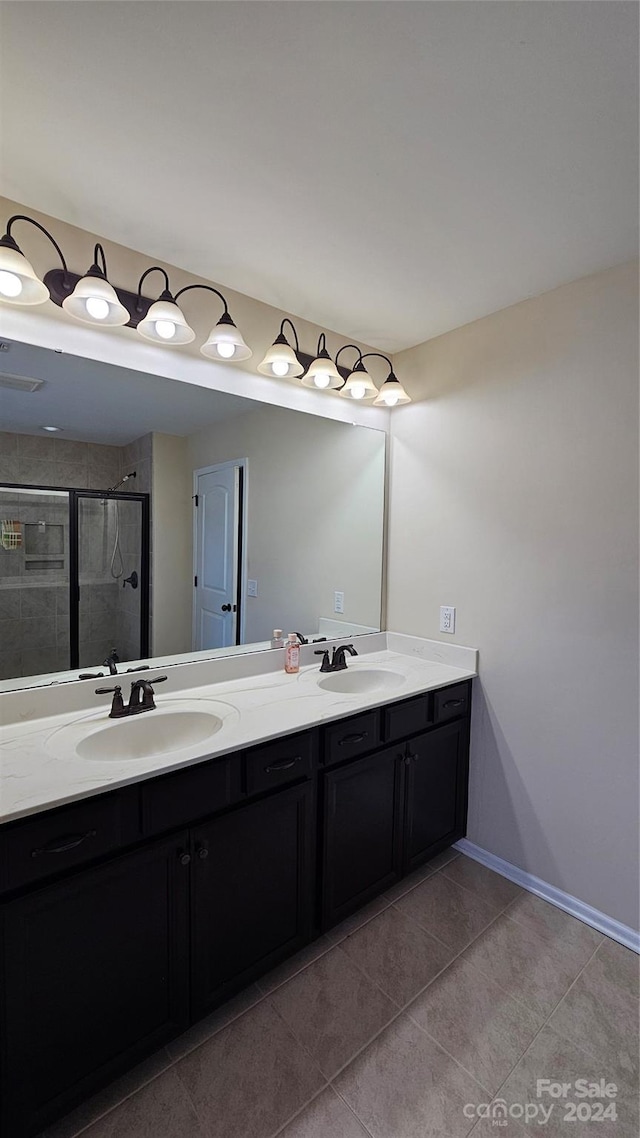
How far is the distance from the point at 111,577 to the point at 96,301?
2.92 ft

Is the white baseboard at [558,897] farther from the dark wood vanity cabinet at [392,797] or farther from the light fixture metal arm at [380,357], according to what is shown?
the light fixture metal arm at [380,357]

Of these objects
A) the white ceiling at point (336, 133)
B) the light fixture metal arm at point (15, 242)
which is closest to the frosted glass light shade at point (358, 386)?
the white ceiling at point (336, 133)

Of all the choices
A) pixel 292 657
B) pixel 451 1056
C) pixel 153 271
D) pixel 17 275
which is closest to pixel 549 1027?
pixel 451 1056

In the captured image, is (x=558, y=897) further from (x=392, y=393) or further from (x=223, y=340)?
(x=223, y=340)

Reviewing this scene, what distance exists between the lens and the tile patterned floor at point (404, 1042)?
1.18 m

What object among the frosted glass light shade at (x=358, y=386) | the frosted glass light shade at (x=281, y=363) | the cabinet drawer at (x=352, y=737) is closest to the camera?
the cabinet drawer at (x=352, y=737)

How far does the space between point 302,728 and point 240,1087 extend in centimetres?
91

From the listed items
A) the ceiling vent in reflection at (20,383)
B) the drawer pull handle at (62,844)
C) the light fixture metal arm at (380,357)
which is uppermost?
the light fixture metal arm at (380,357)

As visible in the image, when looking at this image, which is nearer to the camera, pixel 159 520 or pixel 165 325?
pixel 165 325

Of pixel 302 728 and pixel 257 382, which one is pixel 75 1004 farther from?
pixel 257 382

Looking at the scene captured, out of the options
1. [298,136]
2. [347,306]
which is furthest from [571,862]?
[298,136]

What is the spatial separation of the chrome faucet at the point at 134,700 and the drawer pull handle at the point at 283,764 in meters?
0.46

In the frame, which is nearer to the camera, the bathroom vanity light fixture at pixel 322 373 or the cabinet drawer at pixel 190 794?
the cabinet drawer at pixel 190 794

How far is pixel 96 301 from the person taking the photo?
147cm
